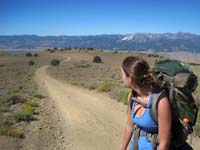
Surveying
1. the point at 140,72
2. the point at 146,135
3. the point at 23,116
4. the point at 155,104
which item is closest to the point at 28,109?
the point at 23,116

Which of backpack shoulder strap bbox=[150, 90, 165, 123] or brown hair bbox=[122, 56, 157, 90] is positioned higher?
brown hair bbox=[122, 56, 157, 90]

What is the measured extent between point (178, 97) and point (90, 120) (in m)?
9.36

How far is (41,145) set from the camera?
941 centimetres

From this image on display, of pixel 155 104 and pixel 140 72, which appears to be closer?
pixel 155 104

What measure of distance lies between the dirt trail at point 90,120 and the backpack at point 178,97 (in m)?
6.24

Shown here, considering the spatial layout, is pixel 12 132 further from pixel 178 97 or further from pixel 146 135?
pixel 178 97

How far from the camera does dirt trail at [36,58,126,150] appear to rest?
31.9 feet

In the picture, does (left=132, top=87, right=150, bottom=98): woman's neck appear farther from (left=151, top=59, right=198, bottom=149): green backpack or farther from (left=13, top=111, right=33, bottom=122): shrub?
(left=13, top=111, right=33, bottom=122): shrub

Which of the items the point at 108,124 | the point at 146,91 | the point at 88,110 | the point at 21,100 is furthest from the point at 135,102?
the point at 21,100

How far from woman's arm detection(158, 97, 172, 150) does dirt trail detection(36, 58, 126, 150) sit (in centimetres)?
630

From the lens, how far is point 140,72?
3168 mm

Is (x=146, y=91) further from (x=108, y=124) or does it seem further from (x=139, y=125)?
(x=108, y=124)

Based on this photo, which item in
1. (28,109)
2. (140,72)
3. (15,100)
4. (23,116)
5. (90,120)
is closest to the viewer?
(140,72)

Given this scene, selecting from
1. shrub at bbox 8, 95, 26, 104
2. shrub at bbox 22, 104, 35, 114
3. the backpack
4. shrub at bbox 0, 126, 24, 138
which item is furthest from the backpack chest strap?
shrub at bbox 8, 95, 26, 104
